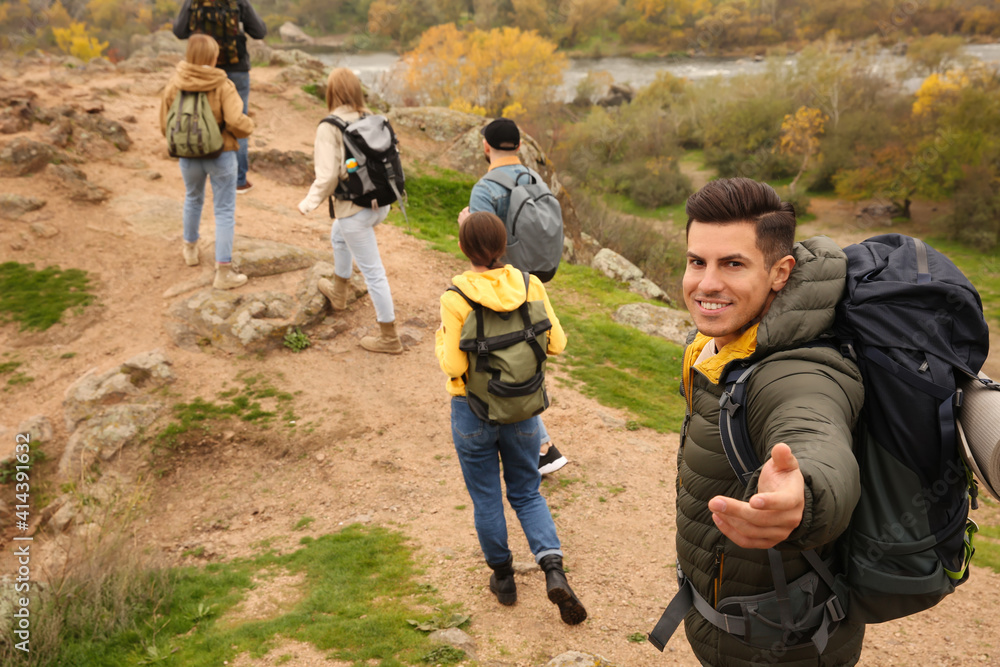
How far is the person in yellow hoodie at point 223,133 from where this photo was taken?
532cm

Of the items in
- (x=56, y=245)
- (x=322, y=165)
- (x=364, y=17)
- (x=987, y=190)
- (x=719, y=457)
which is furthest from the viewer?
(x=364, y=17)

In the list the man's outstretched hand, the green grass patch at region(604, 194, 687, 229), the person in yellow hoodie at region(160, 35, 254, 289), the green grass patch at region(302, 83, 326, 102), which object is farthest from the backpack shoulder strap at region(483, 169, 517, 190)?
the green grass patch at region(604, 194, 687, 229)

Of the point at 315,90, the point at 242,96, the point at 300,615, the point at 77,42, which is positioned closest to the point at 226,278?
the point at 242,96

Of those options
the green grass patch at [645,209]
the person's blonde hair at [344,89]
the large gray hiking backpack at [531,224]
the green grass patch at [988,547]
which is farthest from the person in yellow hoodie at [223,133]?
the green grass patch at [645,209]

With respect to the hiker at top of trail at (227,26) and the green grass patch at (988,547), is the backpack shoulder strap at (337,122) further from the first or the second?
the green grass patch at (988,547)

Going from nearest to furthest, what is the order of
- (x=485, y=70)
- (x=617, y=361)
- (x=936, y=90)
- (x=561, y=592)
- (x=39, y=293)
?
Result: (x=561, y=592)
(x=39, y=293)
(x=617, y=361)
(x=936, y=90)
(x=485, y=70)

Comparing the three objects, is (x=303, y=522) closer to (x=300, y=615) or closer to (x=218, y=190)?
(x=300, y=615)

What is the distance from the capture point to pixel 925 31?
4850cm

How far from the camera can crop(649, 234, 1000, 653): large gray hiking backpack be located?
1387 mm

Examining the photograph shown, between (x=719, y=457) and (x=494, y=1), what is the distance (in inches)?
2410

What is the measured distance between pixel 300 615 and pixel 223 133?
13.8 ft

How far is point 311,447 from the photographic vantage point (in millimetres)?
5043

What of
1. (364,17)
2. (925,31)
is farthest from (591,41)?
(925,31)

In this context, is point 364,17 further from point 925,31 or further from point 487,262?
point 487,262
